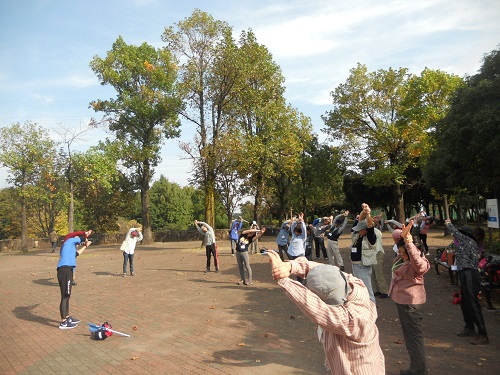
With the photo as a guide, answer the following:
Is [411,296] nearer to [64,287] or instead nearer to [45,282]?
[64,287]

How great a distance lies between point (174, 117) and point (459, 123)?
22.1 meters

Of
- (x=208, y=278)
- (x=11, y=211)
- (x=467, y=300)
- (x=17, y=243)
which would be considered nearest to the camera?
(x=467, y=300)

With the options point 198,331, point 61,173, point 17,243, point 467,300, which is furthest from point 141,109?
point 467,300

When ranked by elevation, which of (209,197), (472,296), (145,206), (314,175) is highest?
(314,175)

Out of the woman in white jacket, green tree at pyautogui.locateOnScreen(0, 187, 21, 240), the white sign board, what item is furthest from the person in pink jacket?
green tree at pyautogui.locateOnScreen(0, 187, 21, 240)

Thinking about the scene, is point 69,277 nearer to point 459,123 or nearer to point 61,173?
point 459,123

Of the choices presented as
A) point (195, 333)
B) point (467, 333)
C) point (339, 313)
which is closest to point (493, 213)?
point (467, 333)

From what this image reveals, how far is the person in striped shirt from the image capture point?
2512 millimetres

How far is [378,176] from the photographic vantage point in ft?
90.7

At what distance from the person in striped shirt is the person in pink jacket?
2.15 meters

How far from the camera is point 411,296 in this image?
15.8 feet

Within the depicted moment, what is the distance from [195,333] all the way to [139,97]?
80.2ft

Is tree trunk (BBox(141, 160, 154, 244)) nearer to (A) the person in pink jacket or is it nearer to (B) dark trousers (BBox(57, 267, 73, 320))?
(B) dark trousers (BBox(57, 267, 73, 320))

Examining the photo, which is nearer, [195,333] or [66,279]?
[195,333]
